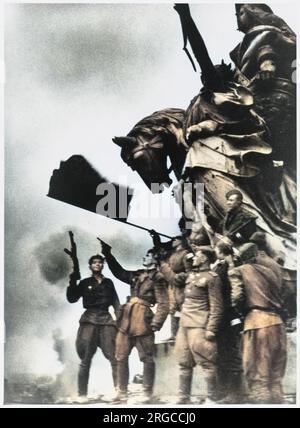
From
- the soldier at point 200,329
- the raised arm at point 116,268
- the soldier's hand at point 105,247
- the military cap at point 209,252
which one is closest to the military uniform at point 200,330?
the soldier at point 200,329

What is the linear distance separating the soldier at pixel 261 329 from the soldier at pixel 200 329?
0.20 m

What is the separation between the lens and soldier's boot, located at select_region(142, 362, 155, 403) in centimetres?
725

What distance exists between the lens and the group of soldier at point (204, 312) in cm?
717

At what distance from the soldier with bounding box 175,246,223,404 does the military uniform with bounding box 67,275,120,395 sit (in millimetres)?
655

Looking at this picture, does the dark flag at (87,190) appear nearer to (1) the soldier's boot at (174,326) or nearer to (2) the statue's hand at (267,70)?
(1) the soldier's boot at (174,326)

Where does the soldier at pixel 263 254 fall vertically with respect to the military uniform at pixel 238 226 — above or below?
below

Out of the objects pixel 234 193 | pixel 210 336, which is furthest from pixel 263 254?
pixel 210 336

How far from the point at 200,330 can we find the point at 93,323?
1.03 meters

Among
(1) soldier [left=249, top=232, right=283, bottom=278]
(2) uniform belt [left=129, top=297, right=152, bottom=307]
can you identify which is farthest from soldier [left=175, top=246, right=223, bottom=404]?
(1) soldier [left=249, top=232, right=283, bottom=278]

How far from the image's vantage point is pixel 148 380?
23.8 ft

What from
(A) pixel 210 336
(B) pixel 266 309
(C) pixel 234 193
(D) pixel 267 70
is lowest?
(A) pixel 210 336

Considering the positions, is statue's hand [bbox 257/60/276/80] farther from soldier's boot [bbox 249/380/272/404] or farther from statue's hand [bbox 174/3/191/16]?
soldier's boot [bbox 249/380/272/404]

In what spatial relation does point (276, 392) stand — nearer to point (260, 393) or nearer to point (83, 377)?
point (260, 393)
